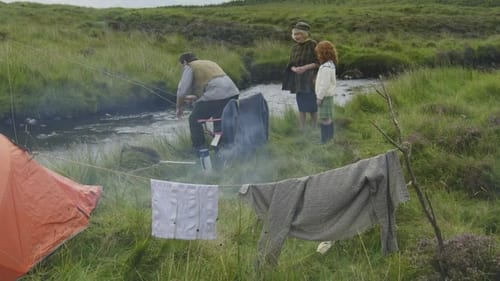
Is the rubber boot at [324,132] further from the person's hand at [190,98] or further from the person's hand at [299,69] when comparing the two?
the person's hand at [190,98]

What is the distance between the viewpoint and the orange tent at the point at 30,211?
4.97 metres

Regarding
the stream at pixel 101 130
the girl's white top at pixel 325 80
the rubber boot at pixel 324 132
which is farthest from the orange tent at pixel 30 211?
the rubber boot at pixel 324 132

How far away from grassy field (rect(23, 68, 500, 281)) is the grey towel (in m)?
0.28

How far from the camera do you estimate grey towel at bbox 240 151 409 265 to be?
195 inches

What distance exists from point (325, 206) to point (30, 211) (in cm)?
249

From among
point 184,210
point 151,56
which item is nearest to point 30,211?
point 184,210

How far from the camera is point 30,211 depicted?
5.30m

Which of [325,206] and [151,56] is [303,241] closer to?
[325,206]

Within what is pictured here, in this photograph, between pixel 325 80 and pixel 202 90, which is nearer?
pixel 202 90

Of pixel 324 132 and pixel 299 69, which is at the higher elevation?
pixel 299 69

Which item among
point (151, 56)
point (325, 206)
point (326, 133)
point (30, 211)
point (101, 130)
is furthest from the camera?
point (151, 56)

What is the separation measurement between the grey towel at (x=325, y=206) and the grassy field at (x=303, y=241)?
275 mm

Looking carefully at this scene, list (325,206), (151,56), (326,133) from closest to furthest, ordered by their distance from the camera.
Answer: (325,206) → (326,133) → (151,56)

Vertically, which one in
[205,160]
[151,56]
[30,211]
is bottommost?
[205,160]
